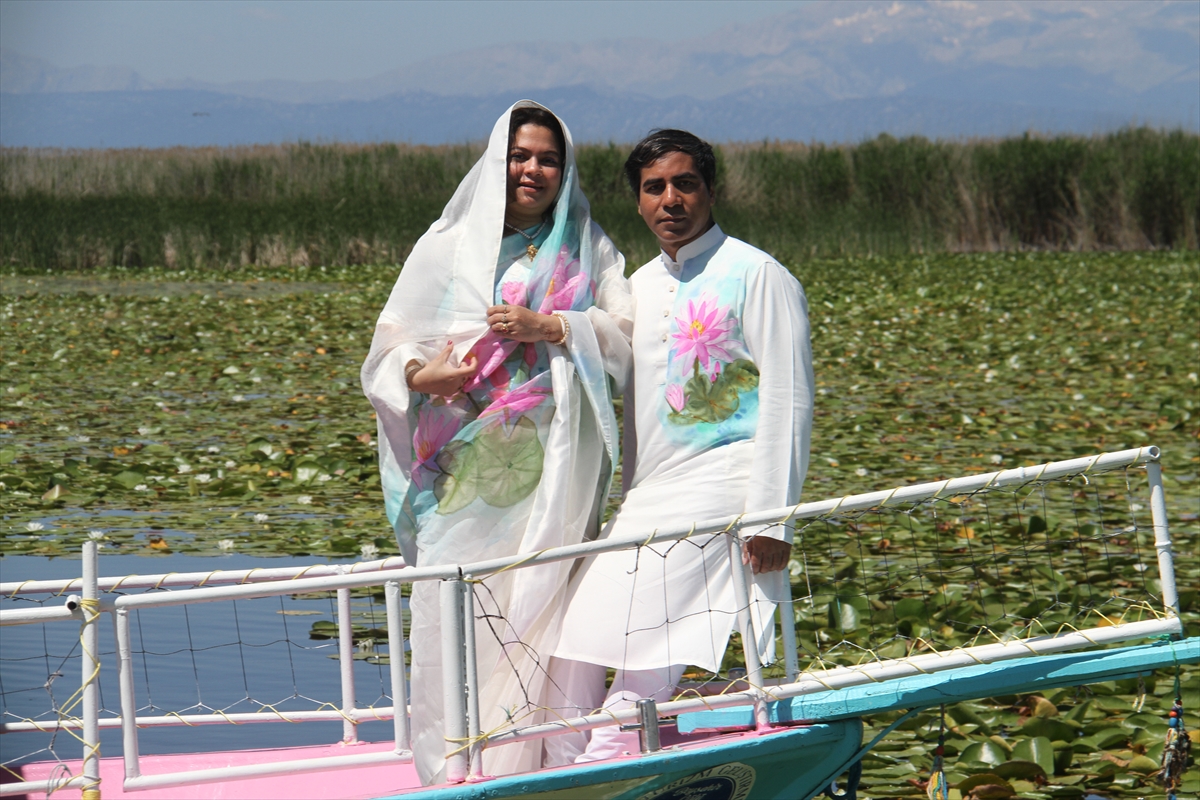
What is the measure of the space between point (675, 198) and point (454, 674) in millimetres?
1114

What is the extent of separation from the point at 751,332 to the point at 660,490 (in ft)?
Answer: 1.29

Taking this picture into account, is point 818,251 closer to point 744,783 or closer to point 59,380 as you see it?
point 59,380

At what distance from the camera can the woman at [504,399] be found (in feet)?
10.2

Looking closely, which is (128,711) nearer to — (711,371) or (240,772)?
(240,772)

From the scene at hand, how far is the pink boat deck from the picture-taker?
3.61 meters

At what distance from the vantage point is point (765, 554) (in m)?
2.97

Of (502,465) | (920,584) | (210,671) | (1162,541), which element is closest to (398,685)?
(502,465)

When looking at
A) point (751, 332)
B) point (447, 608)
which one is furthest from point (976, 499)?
point (447, 608)

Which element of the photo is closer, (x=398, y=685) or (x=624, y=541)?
(x=624, y=541)

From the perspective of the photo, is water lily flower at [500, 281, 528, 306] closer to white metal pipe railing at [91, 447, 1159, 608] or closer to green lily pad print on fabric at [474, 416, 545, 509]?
→ green lily pad print on fabric at [474, 416, 545, 509]

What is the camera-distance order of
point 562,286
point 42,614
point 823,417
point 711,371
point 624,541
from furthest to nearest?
point 823,417, point 562,286, point 711,371, point 624,541, point 42,614

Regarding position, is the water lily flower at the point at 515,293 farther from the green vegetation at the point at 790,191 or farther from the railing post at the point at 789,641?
the green vegetation at the point at 790,191

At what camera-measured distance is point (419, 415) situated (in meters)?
3.27

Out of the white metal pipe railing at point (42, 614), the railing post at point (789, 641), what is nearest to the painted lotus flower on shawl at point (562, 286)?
the railing post at point (789, 641)
